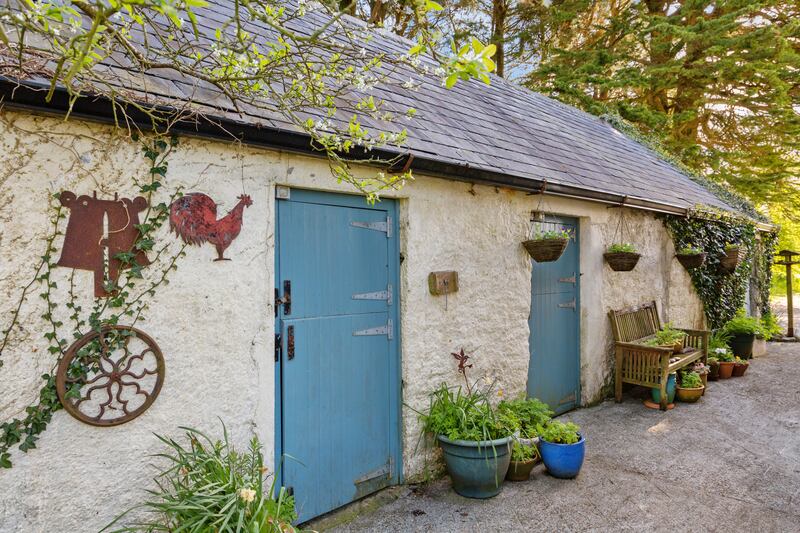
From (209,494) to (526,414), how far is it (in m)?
2.84

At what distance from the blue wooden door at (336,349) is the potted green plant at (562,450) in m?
1.28

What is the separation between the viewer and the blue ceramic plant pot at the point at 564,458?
3883 millimetres

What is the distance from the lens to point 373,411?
3699 mm

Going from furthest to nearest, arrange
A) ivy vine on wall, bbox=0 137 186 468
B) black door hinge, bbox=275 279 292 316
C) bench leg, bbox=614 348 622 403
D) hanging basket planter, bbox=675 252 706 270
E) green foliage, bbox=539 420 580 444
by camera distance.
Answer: hanging basket planter, bbox=675 252 706 270 → bench leg, bbox=614 348 622 403 → green foliage, bbox=539 420 580 444 → black door hinge, bbox=275 279 292 316 → ivy vine on wall, bbox=0 137 186 468

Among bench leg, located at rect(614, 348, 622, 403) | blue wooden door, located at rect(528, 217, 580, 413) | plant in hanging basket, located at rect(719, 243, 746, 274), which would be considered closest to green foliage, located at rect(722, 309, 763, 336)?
plant in hanging basket, located at rect(719, 243, 746, 274)

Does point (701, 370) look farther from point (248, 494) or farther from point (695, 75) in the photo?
point (695, 75)

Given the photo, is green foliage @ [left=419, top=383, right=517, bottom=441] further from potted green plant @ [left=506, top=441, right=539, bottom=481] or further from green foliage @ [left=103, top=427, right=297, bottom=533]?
green foliage @ [left=103, top=427, right=297, bottom=533]

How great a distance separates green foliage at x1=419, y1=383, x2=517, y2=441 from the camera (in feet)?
12.0

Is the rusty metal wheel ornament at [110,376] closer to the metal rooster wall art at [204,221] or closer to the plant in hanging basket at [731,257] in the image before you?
the metal rooster wall art at [204,221]

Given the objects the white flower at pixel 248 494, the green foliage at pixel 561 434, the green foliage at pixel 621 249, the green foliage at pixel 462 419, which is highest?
the green foliage at pixel 621 249

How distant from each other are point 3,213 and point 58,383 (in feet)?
2.74

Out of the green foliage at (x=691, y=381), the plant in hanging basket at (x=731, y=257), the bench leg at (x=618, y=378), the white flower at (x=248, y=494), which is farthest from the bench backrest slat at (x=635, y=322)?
the white flower at (x=248, y=494)

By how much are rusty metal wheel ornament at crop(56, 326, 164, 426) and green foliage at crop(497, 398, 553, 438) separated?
2.79 metres

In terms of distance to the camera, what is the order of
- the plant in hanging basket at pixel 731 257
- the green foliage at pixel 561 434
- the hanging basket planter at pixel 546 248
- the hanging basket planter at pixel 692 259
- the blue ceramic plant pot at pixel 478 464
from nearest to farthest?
the blue ceramic plant pot at pixel 478 464, the green foliage at pixel 561 434, the hanging basket planter at pixel 546 248, the hanging basket planter at pixel 692 259, the plant in hanging basket at pixel 731 257
